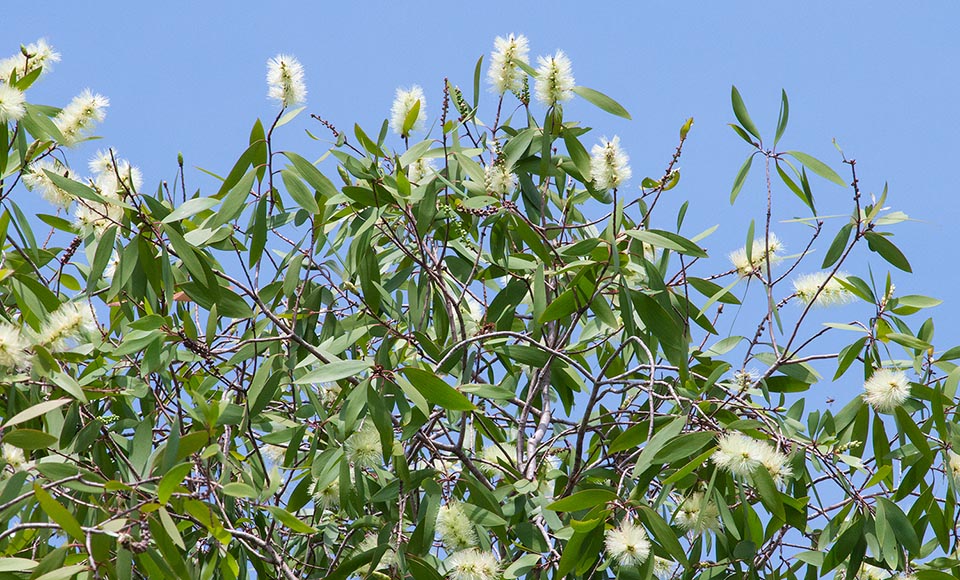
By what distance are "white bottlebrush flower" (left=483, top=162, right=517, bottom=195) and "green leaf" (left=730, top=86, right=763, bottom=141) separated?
51 cm

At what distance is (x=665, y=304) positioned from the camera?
224cm

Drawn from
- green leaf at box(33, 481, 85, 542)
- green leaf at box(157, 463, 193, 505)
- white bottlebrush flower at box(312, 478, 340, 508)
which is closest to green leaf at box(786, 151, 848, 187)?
white bottlebrush flower at box(312, 478, 340, 508)

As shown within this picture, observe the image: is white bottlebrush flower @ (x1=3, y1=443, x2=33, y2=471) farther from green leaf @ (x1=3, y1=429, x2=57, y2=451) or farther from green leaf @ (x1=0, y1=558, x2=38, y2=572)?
green leaf @ (x1=0, y1=558, x2=38, y2=572)

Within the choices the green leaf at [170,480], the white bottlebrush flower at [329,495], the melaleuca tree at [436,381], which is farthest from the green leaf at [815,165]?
the green leaf at [170,480]

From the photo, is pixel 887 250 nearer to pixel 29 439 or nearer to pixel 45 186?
pixel 29 439

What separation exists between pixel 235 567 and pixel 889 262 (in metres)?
1.51

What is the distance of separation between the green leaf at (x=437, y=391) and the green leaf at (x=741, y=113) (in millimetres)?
882

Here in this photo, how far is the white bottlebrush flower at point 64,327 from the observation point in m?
1.99

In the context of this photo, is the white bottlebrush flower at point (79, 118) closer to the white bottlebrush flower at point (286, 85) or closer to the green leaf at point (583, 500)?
the white bottlebrush flower at point (286, 85)

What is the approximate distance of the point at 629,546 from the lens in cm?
177

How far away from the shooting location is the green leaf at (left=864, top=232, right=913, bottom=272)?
221 centimetres

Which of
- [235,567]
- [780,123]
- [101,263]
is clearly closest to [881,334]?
[780,123]

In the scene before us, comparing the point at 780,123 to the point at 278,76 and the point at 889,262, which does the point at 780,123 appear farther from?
the point at 278,76

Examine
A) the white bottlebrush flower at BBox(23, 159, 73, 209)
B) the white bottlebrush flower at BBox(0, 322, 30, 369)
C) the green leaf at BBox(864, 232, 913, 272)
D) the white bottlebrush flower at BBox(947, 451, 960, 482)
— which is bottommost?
the white bottlebrush flower at BBox(0, 322, 30, 369)
